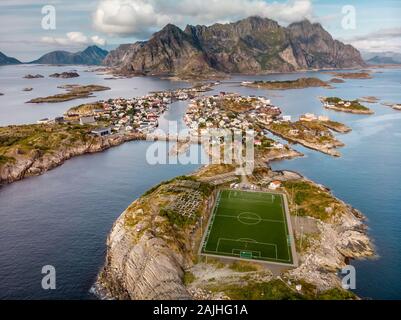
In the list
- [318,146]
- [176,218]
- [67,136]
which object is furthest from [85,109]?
[176,218]

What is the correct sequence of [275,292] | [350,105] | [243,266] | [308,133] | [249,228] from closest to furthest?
1. [275,292]
2. [243,266]
3. [249,228]
4. [308,133]
5. [350,105]

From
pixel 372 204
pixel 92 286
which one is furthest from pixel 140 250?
pixel 372 204

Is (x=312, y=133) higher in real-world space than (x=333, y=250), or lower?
higher

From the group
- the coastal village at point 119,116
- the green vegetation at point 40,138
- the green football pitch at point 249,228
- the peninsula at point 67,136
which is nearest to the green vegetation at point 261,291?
the green football pitch at point 249,228

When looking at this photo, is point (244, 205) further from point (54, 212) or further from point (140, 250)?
point (54, 212)

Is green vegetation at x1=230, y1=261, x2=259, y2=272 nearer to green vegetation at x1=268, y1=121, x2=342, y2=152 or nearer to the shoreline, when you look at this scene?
the shoreline

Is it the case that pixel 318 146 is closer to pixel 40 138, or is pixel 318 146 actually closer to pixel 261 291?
pixel 261 291
